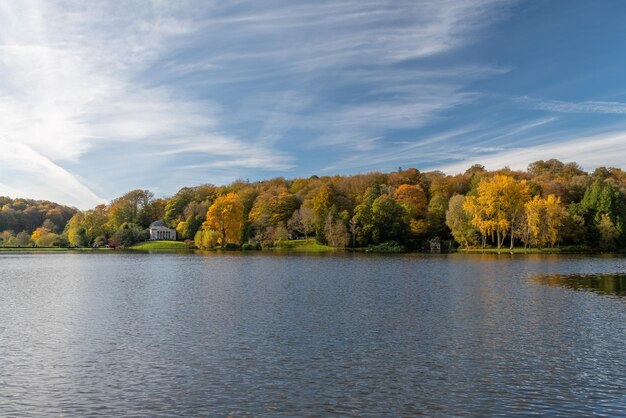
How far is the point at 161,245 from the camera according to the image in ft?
416

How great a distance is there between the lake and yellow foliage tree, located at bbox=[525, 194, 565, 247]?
5741 centimetres

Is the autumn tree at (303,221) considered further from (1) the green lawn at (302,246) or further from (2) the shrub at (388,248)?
(2) the shrub at (388,248)

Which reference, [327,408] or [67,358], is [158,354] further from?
[327,408]

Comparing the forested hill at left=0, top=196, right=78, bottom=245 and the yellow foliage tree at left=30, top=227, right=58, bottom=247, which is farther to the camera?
the forested hill at left=0, top=196, right=78, bottom=245

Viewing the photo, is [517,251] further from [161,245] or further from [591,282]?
[161,245]

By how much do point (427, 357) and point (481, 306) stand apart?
10984 mm

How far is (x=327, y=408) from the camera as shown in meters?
11.6

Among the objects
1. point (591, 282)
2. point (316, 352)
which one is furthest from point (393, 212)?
point (316, 352)

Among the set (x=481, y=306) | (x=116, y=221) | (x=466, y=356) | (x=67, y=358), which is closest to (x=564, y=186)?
(x=481, y=306)

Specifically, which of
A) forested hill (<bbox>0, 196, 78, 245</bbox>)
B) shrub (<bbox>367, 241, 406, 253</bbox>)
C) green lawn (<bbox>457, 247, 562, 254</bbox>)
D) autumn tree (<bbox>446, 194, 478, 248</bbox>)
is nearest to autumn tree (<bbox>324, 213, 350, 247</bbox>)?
shrub (<bbox>367, 241, 406, 253</bbox>)

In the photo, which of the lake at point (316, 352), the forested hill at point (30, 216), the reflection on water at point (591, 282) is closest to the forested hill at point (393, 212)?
the forested hill at point (30, 216)

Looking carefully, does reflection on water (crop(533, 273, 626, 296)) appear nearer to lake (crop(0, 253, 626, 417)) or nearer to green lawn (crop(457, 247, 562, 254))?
lake (crop(0, 253, 626, 417))

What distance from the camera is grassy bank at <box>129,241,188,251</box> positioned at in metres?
123

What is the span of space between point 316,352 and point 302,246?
91.8m
